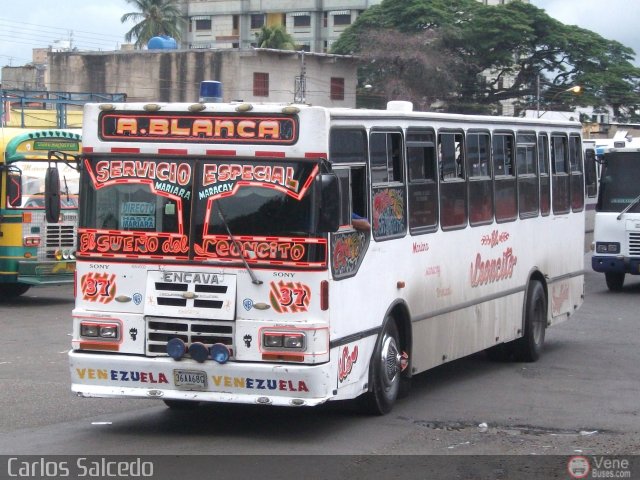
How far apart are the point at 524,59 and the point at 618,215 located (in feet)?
152

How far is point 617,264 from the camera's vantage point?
2236 cm

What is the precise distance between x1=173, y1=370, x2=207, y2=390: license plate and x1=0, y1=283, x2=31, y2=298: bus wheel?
13.2 metres

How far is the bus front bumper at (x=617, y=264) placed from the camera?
870 inches

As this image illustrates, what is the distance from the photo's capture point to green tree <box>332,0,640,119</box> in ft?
213

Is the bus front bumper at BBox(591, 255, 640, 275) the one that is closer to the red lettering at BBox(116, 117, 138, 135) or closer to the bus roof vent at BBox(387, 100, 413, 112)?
the bus roof vent at BBox(387, 100, 413, 112)

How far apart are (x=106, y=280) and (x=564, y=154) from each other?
8244 mm

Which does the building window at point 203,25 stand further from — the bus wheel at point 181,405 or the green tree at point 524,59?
the bus wheel at point 181,405


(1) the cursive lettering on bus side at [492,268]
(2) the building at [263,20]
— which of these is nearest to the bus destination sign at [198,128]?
(1) the cursive lettering on bus side at [492,268]

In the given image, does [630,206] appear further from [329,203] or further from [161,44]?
[161,44]

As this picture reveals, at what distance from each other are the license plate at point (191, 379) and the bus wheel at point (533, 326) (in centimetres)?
611

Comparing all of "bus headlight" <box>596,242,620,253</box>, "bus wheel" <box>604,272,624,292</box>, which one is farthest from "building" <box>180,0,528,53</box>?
"bus headlight" <box>596,242,620,253</box>

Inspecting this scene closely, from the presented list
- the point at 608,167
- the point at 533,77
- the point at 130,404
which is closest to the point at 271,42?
the point at 533,77

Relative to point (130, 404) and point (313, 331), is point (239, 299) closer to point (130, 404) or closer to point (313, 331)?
point (313, 331)

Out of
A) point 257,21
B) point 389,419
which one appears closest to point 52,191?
point 389,419
